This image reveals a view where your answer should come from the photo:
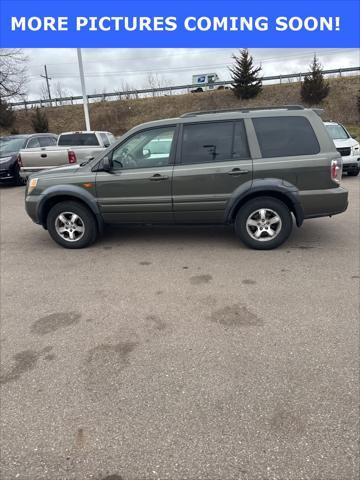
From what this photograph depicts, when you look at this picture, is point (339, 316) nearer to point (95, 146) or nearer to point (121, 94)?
point (95, 146)

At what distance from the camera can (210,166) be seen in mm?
5340

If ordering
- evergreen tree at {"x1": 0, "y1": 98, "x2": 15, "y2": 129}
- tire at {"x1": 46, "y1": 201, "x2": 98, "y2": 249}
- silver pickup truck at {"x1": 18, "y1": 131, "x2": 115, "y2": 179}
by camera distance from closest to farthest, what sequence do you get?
tire at {"x1": 46, "y1": 201, "x2": 98, "y2": 249} → silver pickup truck at {"x1": 18, "y1": 131, "x2": 115, "y2": 179} → evergreen tree at {"x1": 0, "y1": 98, "x2": 15, "y2": 129}

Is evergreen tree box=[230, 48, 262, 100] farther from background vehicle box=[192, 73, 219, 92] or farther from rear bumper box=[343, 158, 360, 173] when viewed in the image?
rear bumper box=[343, 158, 360, 173]

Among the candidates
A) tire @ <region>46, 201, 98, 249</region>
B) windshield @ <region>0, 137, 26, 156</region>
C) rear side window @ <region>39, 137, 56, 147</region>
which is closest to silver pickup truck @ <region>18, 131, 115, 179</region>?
windshield @ <region>0, 137, 26, 156</region>

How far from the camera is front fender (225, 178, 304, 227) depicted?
523cm

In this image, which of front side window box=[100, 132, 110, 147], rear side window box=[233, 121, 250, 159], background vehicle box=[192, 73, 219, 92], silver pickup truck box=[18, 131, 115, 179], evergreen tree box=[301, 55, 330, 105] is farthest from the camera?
background vehicle box=[192, 73, 219, 92]

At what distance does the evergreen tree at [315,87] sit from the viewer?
107ft

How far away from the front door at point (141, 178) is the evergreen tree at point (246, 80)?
107 ft

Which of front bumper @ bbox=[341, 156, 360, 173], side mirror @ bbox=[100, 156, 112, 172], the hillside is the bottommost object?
front bumper @ bbox=[341, 156, 360, 173]

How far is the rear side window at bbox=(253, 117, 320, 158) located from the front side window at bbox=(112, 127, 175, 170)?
1.29 m

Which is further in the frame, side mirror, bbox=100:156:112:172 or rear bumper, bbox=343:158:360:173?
rear bumper, bbox=343:158:360:173

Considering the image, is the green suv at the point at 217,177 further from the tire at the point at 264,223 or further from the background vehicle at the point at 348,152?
the background vehicle at the point at 348,152

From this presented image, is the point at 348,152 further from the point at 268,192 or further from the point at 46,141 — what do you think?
the point at 46,141

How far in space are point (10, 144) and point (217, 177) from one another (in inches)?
424
